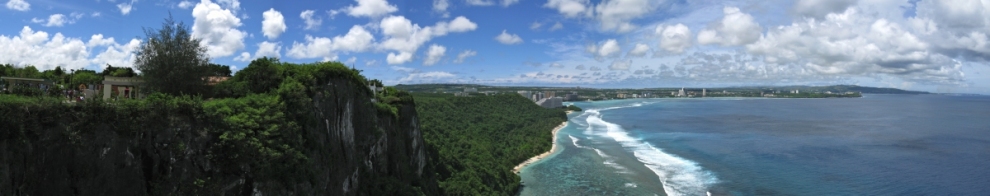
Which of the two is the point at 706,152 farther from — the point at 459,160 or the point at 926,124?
the point at 926,124

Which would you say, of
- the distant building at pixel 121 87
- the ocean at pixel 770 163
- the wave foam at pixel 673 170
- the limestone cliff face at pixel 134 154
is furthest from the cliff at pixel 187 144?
the wave foam at pixel 673 170

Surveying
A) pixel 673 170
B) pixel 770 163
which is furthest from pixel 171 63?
pixel 770 163

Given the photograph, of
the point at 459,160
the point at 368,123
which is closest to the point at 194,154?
the point at 368,123

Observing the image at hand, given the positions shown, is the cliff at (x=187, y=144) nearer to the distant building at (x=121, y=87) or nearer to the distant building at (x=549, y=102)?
the distant building at (x=121, y=87)

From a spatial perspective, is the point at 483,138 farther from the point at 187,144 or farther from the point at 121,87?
the point at 187,144

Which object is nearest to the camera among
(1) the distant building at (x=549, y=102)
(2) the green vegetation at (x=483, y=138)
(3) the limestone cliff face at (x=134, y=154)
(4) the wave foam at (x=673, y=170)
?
(3) the limestone cliff face at (x=134, y=154)

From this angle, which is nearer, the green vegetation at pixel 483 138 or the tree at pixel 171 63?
the tree at pixel 171 63

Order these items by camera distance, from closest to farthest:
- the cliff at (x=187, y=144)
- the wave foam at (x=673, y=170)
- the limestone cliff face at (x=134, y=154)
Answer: the limestone cliff face at (x=134, y=154)
the cliff at (x=187, y=144)
the wave foam at (x=673, y=170)

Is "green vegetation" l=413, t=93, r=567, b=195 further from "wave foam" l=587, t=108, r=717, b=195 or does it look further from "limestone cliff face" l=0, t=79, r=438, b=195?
"limestone cliff face" l=0, t=79, r=438, b=195
